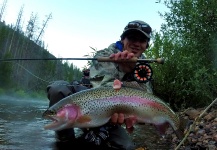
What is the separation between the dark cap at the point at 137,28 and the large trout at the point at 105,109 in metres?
1.06

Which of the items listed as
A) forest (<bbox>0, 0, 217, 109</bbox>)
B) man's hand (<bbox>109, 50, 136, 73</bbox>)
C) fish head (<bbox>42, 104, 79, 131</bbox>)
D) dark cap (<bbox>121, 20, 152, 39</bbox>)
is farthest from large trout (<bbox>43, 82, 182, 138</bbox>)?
forest (<bbox>0, 0, 217, 109</bbox>)

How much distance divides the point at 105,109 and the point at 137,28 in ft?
4.49

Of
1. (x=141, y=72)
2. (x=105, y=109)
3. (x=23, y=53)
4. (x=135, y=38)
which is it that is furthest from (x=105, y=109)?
(x=23, y=53)

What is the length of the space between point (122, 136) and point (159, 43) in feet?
29.7

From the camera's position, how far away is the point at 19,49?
66562mm

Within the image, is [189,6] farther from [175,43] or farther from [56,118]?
[56,118]

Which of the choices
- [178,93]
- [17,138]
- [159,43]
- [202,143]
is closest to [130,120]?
[17,138]

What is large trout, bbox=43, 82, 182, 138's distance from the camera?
8.80ft

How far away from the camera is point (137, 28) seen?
150 inches

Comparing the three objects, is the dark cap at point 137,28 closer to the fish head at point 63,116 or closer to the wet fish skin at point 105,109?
the wet fish skin at point 105,109

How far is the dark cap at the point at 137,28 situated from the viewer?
12.5 ft

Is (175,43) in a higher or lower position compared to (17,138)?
higher

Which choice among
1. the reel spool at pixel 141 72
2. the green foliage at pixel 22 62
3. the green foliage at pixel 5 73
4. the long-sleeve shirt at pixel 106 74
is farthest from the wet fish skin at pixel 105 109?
the green foliage at pixel 22 62

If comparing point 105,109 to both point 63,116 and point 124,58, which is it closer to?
point 63,116
